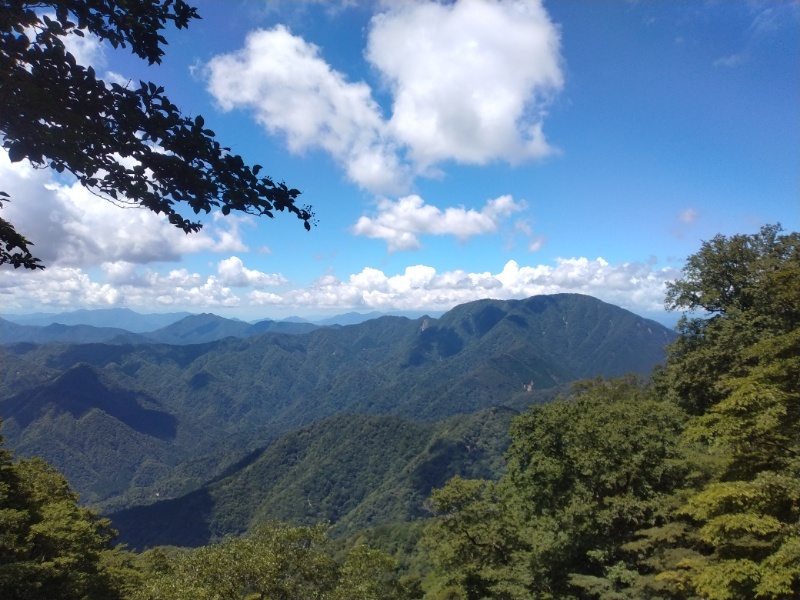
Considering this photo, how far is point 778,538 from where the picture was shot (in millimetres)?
9383

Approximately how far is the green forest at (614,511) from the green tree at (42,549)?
3.3 inches

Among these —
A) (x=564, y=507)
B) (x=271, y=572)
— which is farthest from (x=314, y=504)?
(x=271, y=572)

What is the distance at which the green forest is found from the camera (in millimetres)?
10664

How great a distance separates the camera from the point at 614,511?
1808 cm

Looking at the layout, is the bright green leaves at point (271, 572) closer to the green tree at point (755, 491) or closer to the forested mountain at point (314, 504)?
the green tree at point (755, 491)

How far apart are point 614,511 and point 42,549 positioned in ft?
78.9

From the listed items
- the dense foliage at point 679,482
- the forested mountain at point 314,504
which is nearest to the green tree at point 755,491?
the dense foliage at point 679,482

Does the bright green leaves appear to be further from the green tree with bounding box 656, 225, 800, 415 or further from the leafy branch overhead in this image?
the green tree with bounding box 656, 225, 800, 415

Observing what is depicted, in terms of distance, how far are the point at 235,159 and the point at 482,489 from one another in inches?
998

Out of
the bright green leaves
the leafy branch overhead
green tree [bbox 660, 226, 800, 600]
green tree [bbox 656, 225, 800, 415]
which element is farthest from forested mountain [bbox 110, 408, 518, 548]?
the leafy branch overhead

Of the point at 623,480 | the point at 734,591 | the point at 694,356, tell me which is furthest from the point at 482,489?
the point at 734,591

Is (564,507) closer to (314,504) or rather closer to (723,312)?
(723,312)

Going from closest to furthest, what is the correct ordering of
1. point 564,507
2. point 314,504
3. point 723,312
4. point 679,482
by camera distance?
point 679,482 → point 564,507 → point 723,312 → point 314,504

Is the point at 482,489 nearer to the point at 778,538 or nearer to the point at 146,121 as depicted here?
the point at 778,538
